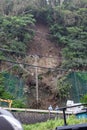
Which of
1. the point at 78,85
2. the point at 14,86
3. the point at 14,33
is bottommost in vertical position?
the point at 78,85

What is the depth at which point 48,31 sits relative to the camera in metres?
20.5

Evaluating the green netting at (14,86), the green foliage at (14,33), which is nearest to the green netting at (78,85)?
the green netting at (14,86)

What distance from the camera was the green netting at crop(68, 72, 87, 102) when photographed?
14.9 metres

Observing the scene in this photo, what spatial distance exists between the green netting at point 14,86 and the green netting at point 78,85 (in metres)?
2.73

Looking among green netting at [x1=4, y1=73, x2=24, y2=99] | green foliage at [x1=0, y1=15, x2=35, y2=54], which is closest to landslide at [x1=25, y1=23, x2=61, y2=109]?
green netting at [x1=4, y1=73, x2=24, y2=99]

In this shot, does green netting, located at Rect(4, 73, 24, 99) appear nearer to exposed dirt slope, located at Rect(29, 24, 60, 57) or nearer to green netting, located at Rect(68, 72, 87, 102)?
green netting, located at Rect(68, 72, 87, 102)

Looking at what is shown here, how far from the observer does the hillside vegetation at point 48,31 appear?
54.3 feet

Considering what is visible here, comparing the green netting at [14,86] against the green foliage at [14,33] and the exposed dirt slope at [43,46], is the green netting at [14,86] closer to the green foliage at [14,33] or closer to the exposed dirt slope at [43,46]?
the green foliage at [14,33]

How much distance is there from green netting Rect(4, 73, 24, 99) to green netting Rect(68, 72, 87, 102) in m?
2.73

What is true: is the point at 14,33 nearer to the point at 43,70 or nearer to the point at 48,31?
the point at 43,70

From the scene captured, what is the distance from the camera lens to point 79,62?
17359mm

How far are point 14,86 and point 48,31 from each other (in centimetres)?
766

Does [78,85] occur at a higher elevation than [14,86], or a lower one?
lower

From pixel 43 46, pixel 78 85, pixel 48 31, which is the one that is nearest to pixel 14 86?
pixel 78 85
